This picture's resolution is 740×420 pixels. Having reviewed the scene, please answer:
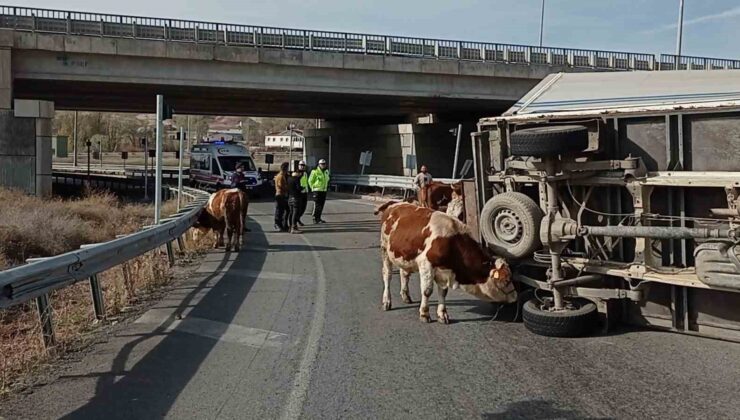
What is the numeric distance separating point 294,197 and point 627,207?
13.2m

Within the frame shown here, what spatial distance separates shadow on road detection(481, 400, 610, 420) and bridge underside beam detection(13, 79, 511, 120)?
3011cm

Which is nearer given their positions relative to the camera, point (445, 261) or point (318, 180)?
Answer: point (445, 261)

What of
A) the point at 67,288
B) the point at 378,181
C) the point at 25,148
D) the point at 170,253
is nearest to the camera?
the point at 67,288

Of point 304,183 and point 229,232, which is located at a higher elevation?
point 304,183

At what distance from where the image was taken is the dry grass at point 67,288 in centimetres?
723

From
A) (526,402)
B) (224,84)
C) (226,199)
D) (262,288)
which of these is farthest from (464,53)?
(526,402)

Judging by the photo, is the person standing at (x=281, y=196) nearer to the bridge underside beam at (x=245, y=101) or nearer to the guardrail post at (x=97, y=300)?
the guardrail post at (x=97, y=300)

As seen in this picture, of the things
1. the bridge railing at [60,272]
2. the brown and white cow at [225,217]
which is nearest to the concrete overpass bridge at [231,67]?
the brown and white cow at [225,217]

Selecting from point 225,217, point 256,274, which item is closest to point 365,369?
point 256,274

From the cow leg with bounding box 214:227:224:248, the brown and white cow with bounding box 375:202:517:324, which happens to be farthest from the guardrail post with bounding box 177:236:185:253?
the brown and white cow with bounding box 375:202:517:324

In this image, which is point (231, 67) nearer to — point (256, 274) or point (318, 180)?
point (318, 180)

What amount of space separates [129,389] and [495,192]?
4.97m

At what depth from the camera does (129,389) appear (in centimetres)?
611

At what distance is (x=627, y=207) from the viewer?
8016 millimetres
